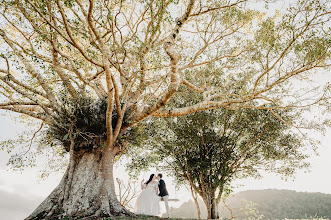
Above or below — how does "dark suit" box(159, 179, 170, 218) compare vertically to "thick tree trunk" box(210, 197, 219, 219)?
above

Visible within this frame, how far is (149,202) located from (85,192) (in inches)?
131

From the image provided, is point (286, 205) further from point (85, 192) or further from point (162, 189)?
point (85, 192)

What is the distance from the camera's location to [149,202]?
334 inches

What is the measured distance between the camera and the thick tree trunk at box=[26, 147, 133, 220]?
5.54 metres

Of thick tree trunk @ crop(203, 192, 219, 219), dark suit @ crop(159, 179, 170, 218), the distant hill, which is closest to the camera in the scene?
dark suit @ crop(159, 179, 170, 218)

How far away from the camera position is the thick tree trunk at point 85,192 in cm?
554

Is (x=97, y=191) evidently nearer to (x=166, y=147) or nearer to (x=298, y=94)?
(x=166, y=147)

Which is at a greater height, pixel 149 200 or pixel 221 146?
pixel 221 146

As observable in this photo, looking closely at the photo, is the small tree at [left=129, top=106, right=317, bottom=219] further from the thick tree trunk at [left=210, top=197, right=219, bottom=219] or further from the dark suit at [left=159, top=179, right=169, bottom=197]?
the dark suit at [left=159, top=179, right=169, bottom=197]

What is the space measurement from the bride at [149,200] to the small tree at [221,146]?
3.05m

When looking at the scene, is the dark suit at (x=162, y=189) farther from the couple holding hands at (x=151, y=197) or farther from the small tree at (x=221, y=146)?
the small tree at (x=221, y=146)

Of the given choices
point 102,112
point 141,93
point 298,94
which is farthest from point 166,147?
point 298,94

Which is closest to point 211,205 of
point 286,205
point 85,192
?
point 85,192

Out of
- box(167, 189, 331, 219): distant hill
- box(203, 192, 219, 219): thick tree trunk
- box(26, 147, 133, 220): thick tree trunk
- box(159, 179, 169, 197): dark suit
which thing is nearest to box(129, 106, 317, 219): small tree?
box(203, 192, 219, 219): thick tree trunk
